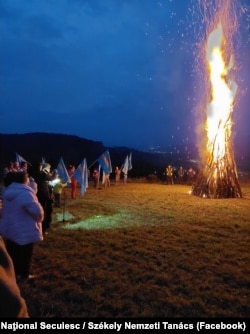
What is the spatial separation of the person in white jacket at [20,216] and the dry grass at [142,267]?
743 mm

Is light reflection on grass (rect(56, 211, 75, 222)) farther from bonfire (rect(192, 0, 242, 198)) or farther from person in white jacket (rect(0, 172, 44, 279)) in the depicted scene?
bonfire (rect(192, 0, 242, 198))

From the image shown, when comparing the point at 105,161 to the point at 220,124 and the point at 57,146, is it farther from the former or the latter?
the point at 57,146

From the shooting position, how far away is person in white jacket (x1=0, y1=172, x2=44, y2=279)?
19.1 ft

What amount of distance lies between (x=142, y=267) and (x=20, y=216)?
2.65 m

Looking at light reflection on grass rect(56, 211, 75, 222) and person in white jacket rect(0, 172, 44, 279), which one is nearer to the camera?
person in white jacket rect(0, 172, 44, 279)

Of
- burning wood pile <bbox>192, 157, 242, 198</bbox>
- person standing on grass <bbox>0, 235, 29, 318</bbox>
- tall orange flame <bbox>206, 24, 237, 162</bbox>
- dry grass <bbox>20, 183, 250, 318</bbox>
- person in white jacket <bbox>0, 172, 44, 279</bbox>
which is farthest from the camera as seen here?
tall orange flame <bbox>206, 24, 237, 162</bbox>

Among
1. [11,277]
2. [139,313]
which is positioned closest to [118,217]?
[139,313]

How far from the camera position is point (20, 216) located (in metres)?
5.90

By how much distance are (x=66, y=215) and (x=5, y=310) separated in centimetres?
1183

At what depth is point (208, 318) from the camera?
4.79 metres

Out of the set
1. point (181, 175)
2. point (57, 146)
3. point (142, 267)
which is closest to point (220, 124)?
point (181, 175)

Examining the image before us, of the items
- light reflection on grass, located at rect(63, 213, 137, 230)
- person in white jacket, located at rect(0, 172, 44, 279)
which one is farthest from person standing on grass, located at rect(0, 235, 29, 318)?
light reflection on grass, located at rect(63, 213, 137, 230)

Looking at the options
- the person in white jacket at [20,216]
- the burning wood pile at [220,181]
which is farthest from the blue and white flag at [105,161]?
the person in white jacket at [20,216]

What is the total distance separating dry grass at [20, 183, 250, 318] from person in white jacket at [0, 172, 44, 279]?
29.3 inches
